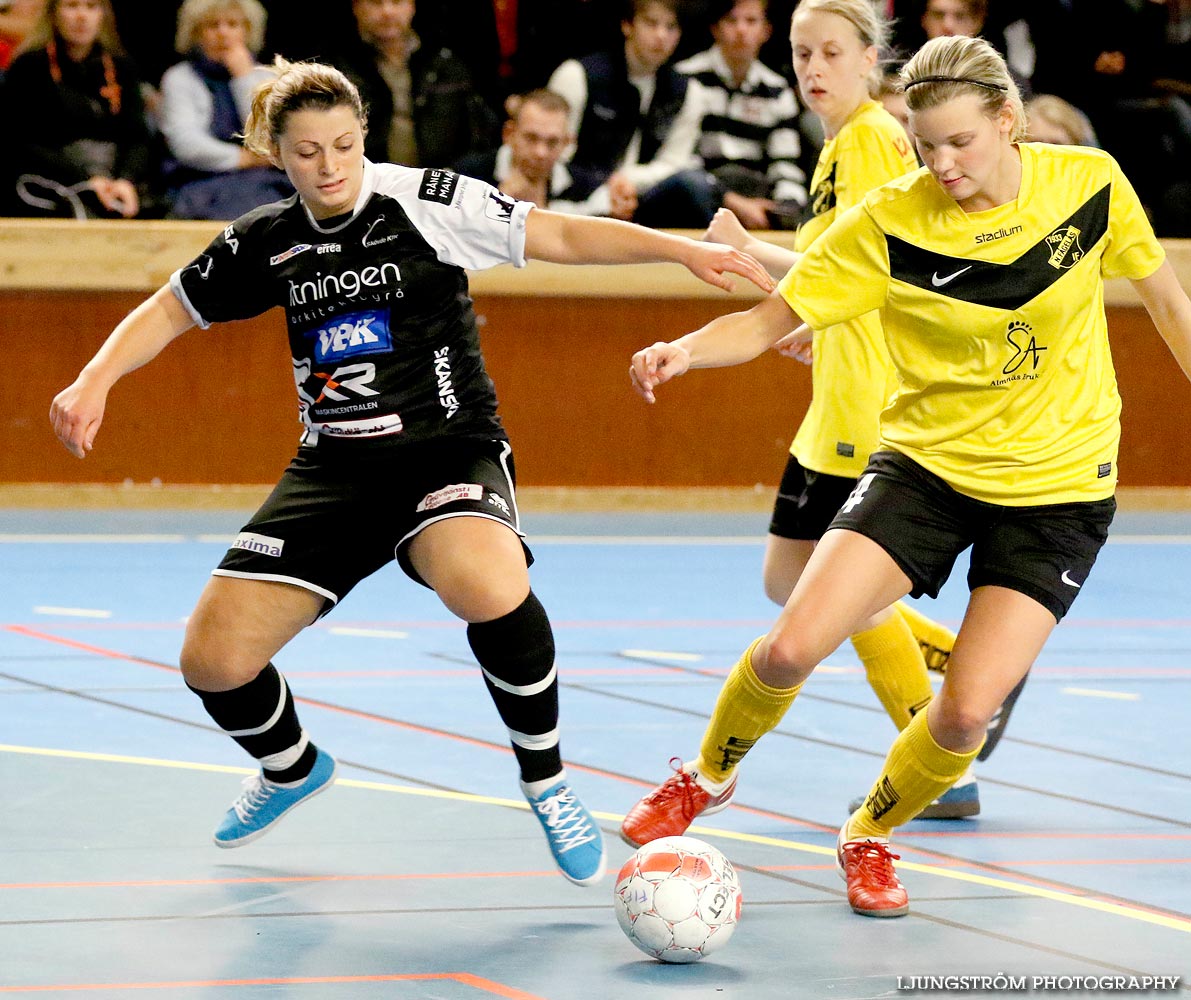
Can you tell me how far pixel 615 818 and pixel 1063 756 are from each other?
149 cm

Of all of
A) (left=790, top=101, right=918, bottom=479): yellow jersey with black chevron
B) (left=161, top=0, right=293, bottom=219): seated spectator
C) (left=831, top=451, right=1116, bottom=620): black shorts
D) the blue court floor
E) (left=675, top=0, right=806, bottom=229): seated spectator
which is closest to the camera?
the blue court floor

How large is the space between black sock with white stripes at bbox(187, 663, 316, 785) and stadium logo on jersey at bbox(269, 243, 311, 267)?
87cm

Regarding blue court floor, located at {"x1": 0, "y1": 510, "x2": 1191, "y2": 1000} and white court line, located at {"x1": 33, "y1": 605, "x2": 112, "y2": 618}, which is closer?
blue court floor, located at {"x1": 0, "y1": 510, "x2": 1191, "y2": 1000}

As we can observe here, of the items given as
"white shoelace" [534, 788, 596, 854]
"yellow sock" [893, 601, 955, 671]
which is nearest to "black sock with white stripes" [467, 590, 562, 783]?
"white shoelace" [534, 788, 596, 854]

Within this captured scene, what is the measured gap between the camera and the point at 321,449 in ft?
13.7

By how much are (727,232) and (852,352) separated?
53 cm

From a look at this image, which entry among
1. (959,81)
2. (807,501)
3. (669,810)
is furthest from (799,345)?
(669,810)

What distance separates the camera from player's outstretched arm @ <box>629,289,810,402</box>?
3781 mm

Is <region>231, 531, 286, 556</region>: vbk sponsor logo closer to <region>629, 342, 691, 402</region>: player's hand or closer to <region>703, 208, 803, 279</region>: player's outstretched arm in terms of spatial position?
<region>629, 342, 691, 402</region>: player's hand

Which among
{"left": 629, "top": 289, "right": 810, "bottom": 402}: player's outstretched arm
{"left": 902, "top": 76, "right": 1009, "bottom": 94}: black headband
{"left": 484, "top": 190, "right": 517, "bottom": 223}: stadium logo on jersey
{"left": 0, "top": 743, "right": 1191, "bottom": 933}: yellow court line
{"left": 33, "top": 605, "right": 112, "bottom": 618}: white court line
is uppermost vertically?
{"left": 902, "top": 76, "right": 1009, "bottom": 94}: black headband

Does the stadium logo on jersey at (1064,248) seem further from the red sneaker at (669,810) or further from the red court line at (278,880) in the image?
the red court line at (278,880)

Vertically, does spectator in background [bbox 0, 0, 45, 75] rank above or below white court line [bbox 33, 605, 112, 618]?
above

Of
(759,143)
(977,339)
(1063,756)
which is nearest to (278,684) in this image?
(977,339)

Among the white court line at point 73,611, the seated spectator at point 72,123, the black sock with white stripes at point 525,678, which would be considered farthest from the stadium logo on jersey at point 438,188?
the seated spectator at point 72,123
